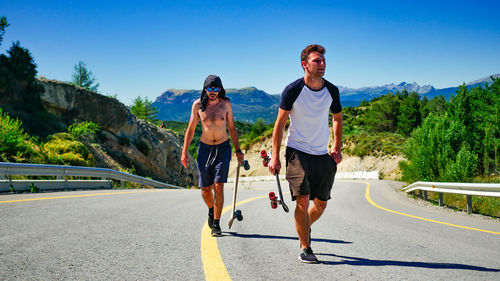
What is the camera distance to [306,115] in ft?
12.7

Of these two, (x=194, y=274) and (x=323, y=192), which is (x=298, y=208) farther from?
(x=194, y=274)

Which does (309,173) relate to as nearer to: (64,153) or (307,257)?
(307,257)

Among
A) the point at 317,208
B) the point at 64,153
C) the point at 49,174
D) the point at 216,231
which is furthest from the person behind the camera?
the point at 64,153

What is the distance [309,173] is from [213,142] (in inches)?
79.1

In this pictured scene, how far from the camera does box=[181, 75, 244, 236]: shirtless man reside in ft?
17.1

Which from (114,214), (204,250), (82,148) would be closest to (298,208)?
(204,250)

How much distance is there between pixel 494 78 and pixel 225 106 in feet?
193

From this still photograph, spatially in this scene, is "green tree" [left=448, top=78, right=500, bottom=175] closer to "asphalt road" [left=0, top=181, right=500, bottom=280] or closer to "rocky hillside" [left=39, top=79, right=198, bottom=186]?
"rocky hillside" [left=39, top=79, right=198, bottom=186]

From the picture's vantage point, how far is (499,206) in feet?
35.0

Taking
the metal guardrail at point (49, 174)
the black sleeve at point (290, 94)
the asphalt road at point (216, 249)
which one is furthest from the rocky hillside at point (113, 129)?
the black sleeve at point (290, 94)

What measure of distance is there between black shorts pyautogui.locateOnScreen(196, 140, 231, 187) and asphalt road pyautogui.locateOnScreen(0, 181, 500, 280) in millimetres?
755

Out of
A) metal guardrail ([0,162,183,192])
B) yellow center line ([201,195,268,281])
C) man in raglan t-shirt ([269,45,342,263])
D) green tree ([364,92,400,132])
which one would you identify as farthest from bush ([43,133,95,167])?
green tree ([364,92,400,132])

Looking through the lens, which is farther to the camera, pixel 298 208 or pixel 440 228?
pixel 440 228

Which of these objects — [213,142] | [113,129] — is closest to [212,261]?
[213,142]
